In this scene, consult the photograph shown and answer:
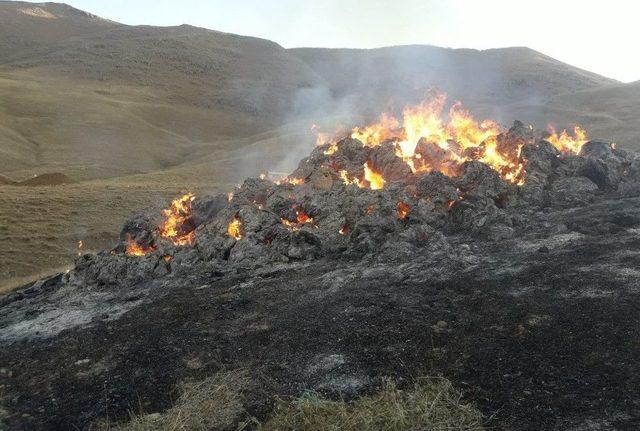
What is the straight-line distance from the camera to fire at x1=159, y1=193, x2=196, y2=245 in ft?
62.8

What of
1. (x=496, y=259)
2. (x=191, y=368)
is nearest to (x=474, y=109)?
(x=496, y=259)

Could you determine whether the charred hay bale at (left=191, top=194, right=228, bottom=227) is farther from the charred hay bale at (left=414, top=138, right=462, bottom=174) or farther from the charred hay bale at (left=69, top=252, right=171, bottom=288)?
the charred hay bale at (left=414, top=138, right=462, bottom=174)

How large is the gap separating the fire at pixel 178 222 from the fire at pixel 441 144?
20.4 ft

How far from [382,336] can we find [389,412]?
2610 mm

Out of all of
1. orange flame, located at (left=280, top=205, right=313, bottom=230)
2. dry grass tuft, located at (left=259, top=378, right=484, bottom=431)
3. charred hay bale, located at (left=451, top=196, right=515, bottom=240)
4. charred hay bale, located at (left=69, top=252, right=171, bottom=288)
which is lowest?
charred hay bale, located at (left=69, top=252, right=171, bottom=288)

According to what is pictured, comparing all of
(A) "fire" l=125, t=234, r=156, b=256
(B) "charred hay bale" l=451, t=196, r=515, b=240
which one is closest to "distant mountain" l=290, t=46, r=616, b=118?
(B) "charred hay bale" l=451, t=196, r=515, b=240

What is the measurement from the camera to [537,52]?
12912 centimetres

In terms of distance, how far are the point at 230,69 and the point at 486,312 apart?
119m

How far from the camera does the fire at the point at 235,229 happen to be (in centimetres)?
1678

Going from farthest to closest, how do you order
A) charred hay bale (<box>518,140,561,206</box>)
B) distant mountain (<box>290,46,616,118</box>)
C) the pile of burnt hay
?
1. distant mountain (<box>290,46,616,118</box>)
2. charred hay bale (<box>518,140,561,206</box>)
3. the pile of burnt hay

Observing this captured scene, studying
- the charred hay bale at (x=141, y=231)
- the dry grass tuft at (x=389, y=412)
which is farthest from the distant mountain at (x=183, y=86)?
the dry grass tuft at (x=389, y=412)

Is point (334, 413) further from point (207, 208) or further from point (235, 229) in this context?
point (207, 208)

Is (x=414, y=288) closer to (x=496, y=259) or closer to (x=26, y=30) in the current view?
(x=496, y=259)

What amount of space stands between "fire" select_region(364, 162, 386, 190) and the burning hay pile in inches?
1.6
